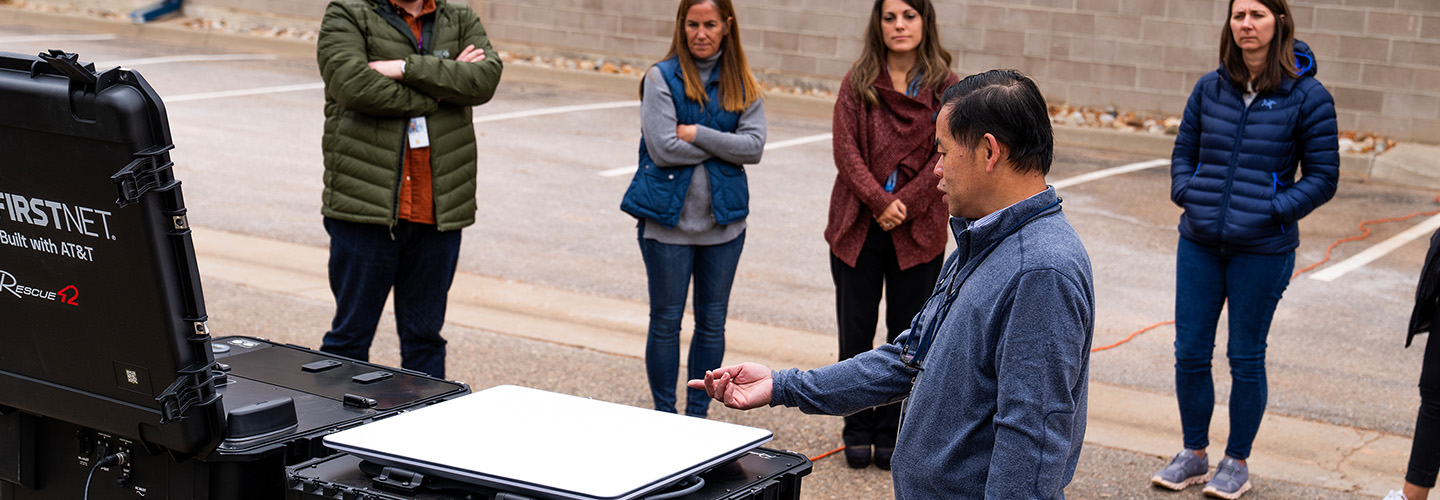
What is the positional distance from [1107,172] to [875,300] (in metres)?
7.49

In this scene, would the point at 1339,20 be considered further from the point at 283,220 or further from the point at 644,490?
the point at 644,490

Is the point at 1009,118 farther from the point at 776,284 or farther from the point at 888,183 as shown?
the point at 776,284

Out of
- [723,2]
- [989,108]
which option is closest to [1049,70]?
[723,2]

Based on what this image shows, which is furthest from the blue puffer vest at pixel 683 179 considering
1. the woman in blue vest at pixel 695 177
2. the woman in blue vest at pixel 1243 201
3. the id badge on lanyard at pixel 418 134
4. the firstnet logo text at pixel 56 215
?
the firstnet logo text at pixel 56 215

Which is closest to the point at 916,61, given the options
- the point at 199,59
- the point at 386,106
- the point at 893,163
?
the point at 893,163

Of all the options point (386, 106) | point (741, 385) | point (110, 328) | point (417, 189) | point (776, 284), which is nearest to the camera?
point (110, 328)

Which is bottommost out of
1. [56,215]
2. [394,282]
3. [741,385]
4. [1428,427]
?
[1428,427]

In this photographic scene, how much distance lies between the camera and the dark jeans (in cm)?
451

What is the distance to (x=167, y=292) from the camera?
2.46 metres

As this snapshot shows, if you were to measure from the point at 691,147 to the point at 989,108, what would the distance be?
2.50 m

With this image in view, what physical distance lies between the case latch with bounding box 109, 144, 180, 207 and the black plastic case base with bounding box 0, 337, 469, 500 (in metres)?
0.43

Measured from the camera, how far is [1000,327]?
7.52ft

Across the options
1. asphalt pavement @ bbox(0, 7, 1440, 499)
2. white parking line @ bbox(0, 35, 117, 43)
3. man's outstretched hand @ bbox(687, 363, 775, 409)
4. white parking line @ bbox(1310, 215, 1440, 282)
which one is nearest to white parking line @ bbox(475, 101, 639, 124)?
asphalt pavement @ bbox(0, 7, 1440, 499)

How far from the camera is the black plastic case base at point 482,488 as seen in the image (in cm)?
239
